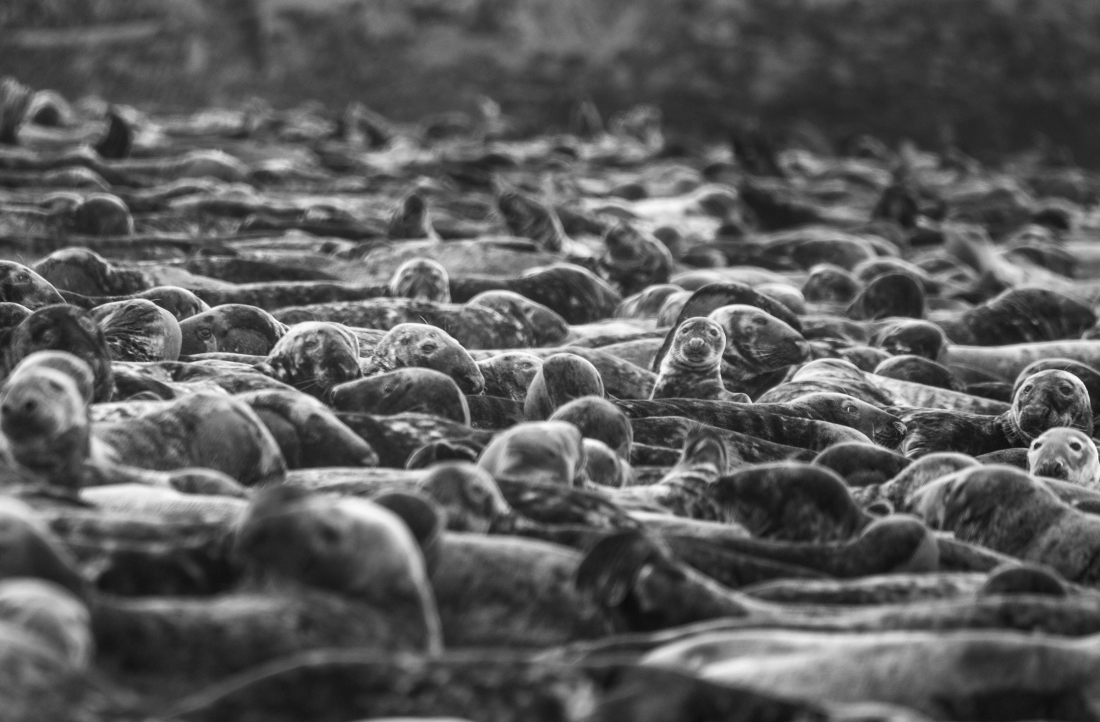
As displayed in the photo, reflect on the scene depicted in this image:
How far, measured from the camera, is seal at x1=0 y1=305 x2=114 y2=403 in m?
3.45

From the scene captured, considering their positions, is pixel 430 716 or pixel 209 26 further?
pixel 209 26

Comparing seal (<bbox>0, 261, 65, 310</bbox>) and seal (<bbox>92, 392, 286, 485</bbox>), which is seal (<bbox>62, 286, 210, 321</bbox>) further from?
seal (<bbox>92, 392, 286, 485</bbox>)

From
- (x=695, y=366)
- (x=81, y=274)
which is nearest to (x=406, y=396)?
(x=695, y=366)

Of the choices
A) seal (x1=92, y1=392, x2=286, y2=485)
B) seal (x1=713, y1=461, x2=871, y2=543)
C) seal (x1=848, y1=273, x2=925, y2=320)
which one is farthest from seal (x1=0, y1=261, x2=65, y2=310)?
seal (x1=848, y1=273, x2=925, y2=320)

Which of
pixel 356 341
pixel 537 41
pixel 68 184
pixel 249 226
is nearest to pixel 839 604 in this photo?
pixel 356 341

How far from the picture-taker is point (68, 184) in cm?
861

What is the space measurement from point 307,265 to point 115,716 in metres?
5.18

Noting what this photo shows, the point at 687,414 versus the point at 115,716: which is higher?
the point at 115,716

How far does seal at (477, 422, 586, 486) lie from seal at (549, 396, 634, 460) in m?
0.38

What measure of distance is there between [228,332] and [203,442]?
63.5 inches

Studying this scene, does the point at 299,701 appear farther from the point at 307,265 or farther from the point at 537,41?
the point at 537,41

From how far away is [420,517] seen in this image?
2383mm

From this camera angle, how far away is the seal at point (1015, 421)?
15.2ft

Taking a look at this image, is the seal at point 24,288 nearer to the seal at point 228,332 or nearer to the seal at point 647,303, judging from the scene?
the seal at point 228,332
